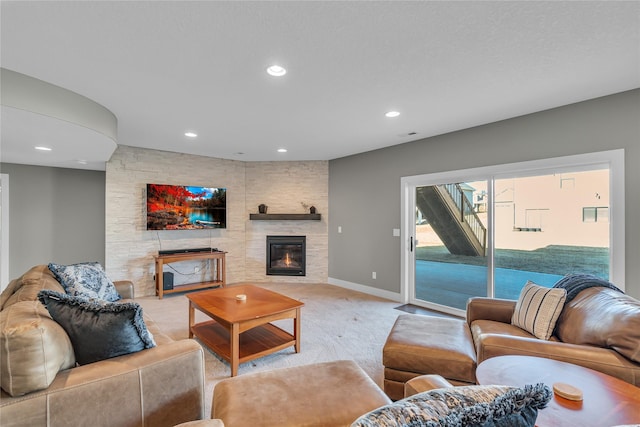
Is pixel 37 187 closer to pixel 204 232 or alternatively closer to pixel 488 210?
pixel 204 232

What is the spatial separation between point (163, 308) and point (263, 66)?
3.66 metres

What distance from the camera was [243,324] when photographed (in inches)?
96.7

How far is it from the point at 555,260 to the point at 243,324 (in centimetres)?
342

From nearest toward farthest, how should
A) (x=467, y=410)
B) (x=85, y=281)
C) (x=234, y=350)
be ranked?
(x=467, y=410) < (x=234, y=350) < (x=85, y=281)

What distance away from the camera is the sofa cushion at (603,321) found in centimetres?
154

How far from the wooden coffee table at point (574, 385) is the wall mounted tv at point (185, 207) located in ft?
16.1

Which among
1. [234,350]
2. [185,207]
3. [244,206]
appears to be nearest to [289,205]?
[244,206]

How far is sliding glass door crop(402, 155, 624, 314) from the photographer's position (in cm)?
291

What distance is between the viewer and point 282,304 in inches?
111

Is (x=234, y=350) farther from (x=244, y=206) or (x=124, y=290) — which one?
(x=244, y=206)

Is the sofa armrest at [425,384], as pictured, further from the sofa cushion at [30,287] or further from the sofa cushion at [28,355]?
the sofa cushion at [30,287]

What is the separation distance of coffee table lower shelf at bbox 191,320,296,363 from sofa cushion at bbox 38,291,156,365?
3.61 feet

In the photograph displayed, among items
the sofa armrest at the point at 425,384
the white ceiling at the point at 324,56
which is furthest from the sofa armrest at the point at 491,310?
the white ceiling at the point at 324,56

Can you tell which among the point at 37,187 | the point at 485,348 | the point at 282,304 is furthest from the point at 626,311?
the point at 37,187
